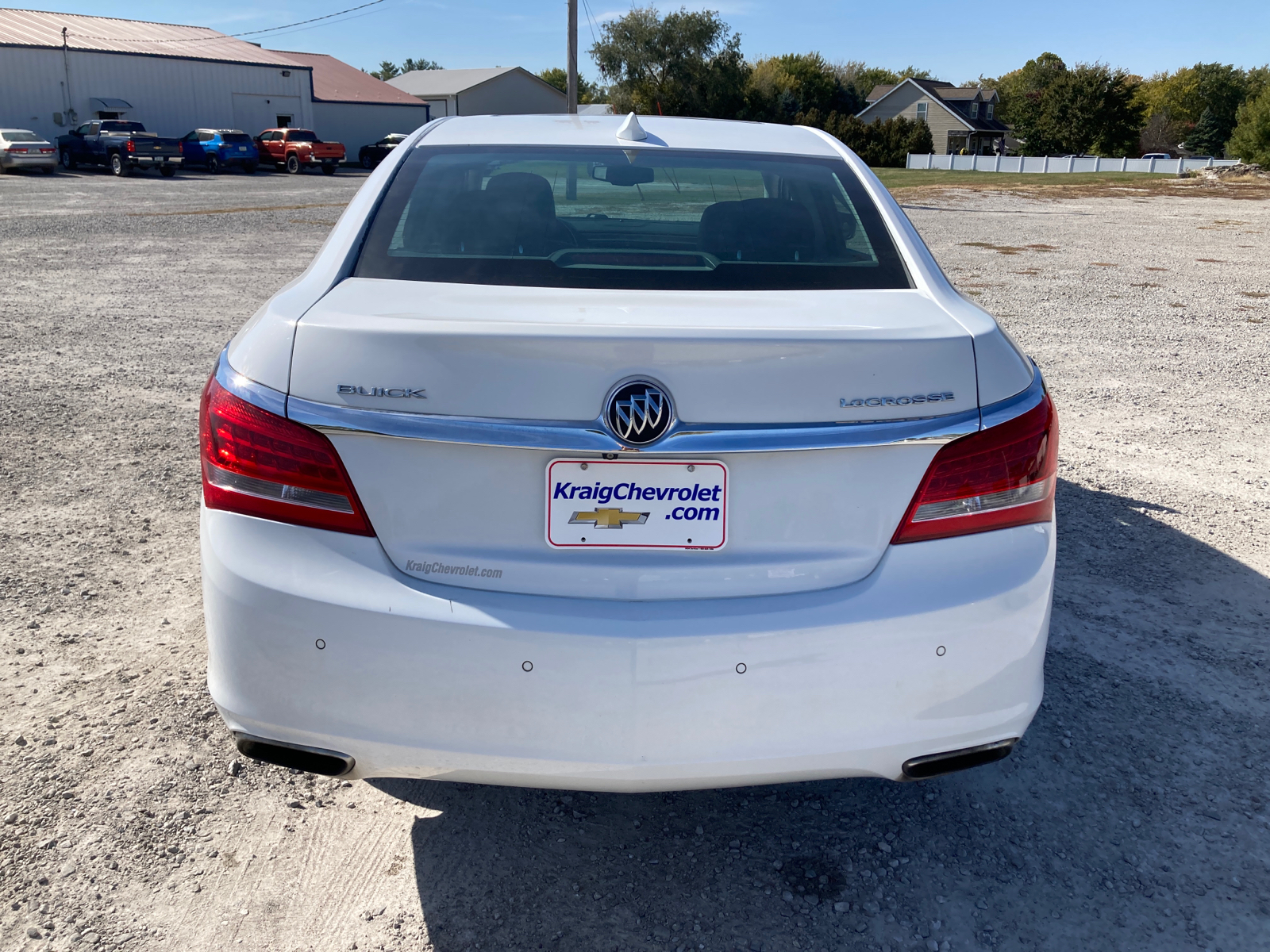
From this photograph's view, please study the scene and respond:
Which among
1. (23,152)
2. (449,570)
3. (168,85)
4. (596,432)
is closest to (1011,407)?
(596,432)

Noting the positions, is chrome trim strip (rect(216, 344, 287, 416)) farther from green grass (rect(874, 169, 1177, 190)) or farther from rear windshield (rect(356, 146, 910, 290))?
green grass (rect(874, 169, 1177, 190))

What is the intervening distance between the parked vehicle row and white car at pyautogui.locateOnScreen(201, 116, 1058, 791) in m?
36.8

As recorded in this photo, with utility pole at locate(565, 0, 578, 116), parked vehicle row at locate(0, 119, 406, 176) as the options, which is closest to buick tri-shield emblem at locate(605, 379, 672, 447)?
utility pole at locate(565, 0, 578, 116)

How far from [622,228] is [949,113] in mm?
91696

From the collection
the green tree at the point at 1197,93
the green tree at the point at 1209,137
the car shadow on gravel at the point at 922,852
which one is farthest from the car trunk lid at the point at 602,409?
the green tree at the point at 1197,93

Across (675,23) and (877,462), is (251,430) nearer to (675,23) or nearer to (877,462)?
(877,462)

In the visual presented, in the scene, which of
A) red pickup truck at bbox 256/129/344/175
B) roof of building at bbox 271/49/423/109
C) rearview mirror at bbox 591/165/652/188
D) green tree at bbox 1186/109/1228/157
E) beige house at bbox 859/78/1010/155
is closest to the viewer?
rearview mirror at bbox 591/165/652/188

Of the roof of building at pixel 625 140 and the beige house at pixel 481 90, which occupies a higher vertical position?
the beige house at pixel 481 90

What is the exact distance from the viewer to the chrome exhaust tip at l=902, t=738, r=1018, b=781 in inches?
77.5

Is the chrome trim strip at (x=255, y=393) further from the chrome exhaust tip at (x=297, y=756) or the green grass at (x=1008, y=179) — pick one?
the green grass at (x=1008, y=179)

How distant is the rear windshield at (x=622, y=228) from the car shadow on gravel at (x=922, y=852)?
51.7 inches

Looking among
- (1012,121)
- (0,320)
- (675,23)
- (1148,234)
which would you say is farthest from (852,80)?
(0,320)

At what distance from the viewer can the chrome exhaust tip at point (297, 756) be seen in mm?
1942

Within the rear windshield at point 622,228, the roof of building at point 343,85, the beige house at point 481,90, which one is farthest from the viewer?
the beige house at point 481,90
